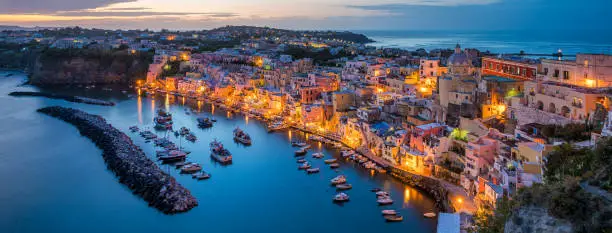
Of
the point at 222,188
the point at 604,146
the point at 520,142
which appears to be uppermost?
the point at 604,146

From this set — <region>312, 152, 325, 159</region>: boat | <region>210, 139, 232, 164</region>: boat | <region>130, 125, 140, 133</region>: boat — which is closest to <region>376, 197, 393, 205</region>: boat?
<region>312, 152, 325, 159</region>: boat

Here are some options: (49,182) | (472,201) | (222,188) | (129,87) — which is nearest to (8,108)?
(129,87)

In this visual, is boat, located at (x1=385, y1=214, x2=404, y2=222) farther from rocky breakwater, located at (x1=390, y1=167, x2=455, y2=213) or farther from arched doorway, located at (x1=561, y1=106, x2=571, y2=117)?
arched doorway, located at (x1=561, y1=106, x2=571, y2=117)

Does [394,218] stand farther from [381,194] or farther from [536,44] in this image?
[536,44]

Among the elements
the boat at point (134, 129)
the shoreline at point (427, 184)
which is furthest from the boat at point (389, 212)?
the boat at point (134, 129)

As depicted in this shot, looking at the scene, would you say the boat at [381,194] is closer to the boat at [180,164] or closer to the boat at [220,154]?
the boat at [220,154]

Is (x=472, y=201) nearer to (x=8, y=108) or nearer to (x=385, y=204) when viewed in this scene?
(x=385, y=204)
